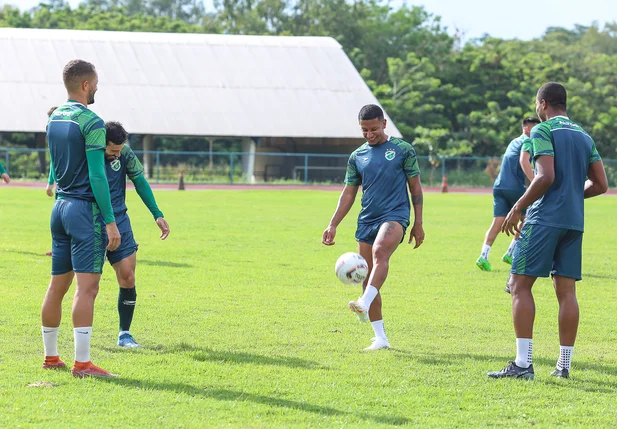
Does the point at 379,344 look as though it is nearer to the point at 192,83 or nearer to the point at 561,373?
the point at 561,373

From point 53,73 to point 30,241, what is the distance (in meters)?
34.2

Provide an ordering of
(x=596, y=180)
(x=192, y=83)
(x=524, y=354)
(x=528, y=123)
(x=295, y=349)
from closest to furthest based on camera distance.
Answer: (x=524, y=354)
(x=596, y=180)
(x=295, y=349)
(x=528, y=123)
(x=192, y=83)

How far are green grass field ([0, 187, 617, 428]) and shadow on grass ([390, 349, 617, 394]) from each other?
0.6 inches

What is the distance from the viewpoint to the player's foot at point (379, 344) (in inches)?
332

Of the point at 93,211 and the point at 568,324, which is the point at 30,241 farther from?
the point at 568,324

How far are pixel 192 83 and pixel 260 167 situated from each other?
5.85m

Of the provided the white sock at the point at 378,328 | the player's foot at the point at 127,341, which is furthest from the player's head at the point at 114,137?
the white sock at the point at 378,328

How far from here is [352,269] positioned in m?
8.53

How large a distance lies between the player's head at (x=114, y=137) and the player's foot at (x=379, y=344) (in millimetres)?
2750

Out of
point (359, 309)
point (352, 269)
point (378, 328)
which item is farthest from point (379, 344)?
point (352, 269)

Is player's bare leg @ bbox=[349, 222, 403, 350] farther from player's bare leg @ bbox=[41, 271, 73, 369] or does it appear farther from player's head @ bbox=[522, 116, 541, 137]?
player's head @ bbox=[522, 116, 541, 137]

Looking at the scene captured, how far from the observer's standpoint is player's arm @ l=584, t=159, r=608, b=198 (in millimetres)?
7473

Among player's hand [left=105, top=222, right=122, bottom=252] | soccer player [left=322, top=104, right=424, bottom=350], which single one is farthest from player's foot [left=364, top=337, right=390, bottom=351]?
player's hand [left=105, top=222, right=122, bottom=252]

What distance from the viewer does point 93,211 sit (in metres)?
7.01
